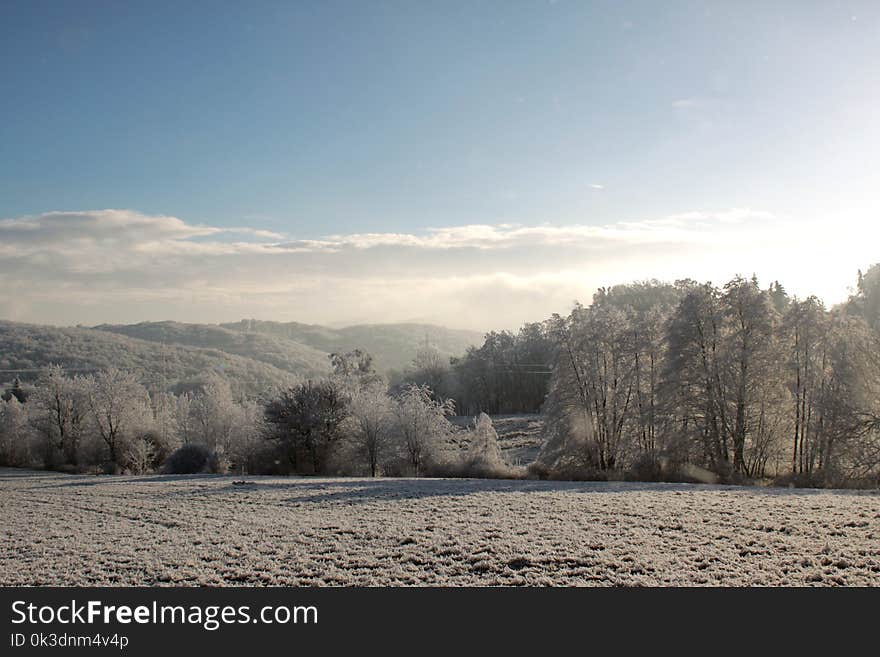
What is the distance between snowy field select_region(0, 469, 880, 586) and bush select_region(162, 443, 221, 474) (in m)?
20.6

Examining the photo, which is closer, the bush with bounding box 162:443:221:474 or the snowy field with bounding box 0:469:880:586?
the snowy field with bounding box 0:469:880:586

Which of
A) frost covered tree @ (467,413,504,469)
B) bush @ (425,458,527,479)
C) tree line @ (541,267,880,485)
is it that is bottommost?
bush @ (425,458,527,479)

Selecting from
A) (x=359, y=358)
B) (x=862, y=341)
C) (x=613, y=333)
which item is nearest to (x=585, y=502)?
(x=613, y=333)

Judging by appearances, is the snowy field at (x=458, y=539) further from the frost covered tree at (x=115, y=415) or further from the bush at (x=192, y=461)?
the frost covered tree at (x=115, y=415)

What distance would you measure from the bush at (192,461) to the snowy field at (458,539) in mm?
20635

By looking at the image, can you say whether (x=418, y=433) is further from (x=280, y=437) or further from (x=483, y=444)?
(x=280, y=437)

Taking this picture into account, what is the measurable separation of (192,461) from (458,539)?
39.5 metres

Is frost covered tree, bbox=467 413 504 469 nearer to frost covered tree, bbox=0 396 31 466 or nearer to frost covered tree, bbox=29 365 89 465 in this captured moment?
frost covered tree, bbox=29 365 89 465

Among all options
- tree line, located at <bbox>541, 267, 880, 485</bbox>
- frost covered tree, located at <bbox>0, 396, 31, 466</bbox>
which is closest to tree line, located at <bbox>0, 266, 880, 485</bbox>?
tree line, located at <bbox>541, 267, 880, 485</bbox>

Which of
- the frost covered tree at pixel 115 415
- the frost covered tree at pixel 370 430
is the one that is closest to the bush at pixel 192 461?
the frost covered tree at pixel 370 430

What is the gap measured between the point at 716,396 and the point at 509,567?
2690 cm

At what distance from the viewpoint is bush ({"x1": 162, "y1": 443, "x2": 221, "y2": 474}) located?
1865 inches

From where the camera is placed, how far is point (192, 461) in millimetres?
47844

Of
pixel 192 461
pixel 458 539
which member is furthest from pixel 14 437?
pixel 458 539
